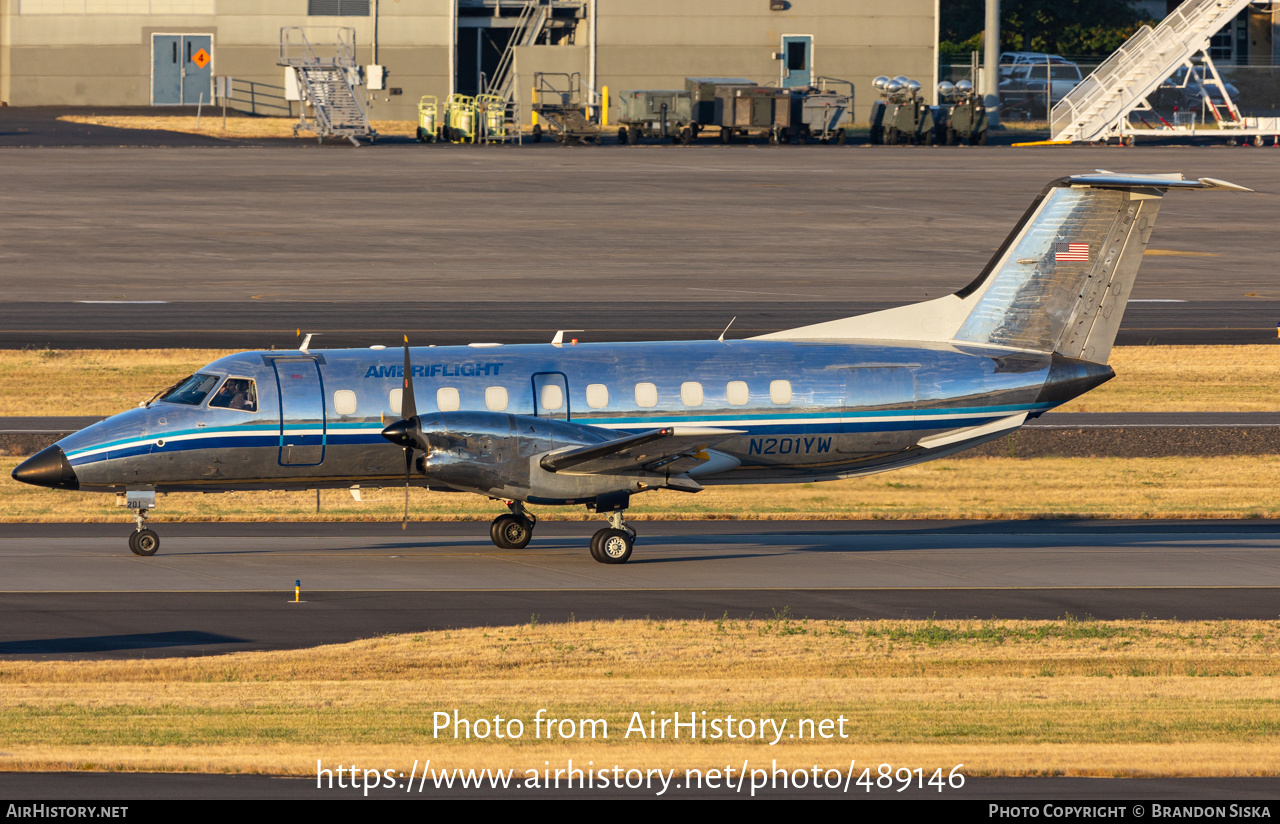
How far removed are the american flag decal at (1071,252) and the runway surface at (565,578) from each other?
518 centimetres

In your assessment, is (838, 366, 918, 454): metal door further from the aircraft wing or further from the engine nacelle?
the engine nacelle

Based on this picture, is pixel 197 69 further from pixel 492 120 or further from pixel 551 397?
pixel 551 397

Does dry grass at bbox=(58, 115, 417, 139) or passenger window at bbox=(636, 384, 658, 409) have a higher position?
dry grass at bbox=(58, 115, 417, 139)

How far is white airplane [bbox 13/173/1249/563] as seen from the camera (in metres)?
25.0

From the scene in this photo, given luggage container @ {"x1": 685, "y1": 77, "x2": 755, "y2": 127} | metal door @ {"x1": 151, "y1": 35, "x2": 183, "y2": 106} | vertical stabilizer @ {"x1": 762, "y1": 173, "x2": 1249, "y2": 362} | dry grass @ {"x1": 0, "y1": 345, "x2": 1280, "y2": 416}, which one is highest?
metal door @ {"x1": 151, "y1": 35, "x2": 183, "y2": 106}

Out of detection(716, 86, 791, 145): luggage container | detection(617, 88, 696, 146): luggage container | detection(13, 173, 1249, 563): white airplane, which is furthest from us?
detection(617, 88, 696, 146): luggage container

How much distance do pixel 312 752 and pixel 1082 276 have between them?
1802 cm

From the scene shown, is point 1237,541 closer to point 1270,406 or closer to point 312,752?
point 1270,406

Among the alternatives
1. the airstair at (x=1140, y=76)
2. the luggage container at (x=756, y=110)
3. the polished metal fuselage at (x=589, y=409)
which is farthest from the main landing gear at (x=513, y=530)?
the airstair at (x=1140, y=76)

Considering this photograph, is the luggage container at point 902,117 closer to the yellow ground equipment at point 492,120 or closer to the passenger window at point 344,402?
the yellow ground equipment at point 492,120

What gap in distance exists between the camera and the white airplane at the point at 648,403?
25.0 meters

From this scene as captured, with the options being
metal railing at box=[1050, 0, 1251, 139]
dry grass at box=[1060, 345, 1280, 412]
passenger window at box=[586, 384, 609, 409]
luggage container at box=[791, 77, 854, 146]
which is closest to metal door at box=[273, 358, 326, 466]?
passenger window at box=[586, 384, 609, 409]

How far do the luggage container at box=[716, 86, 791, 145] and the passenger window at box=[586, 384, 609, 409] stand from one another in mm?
64765

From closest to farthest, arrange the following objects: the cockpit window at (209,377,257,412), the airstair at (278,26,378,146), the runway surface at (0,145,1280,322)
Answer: the cockpit window at (209,377,257,412)
the runway surface at (0,145,1280,322)
the airstair at (278,26,378,146)
